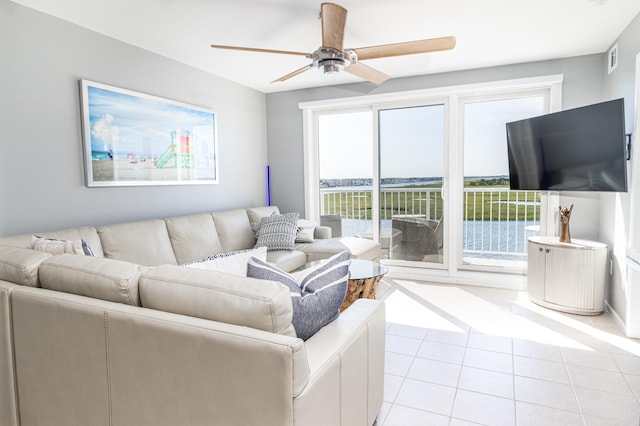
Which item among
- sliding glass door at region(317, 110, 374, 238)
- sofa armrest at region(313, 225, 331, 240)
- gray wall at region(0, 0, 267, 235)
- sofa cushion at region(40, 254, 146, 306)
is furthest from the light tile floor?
gray wall at region(0, 0, 267, 235)

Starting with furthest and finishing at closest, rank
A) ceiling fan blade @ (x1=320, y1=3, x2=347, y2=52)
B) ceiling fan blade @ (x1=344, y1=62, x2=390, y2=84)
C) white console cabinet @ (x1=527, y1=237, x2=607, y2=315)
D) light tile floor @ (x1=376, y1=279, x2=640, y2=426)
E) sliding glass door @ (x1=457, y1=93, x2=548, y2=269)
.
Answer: sliding glass door @ (x1=457, y1=93, x2=548, y2=269), white console cabinet @ (x1=527, y1=237, x2=607, y2=315), ceiling fan blade @ (x1=344, y1=62, x2=390, y2=84), ceiling fan blade @ (x1=320, y1=3, x2=347, y2=52), light tile floor @ (x1=376, y1=279, x2=640, y2=426)

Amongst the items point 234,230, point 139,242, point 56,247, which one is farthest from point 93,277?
point 234,230

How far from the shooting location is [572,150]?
10.7 ft

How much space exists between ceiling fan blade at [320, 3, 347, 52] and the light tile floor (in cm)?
215

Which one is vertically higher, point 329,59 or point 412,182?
point 329,59

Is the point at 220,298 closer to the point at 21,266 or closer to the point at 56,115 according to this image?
the point at 21,266

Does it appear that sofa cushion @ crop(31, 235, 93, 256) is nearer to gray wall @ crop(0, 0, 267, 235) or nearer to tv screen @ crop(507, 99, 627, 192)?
gray wall @ crop(0, 0, 267, 235)

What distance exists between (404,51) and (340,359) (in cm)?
208

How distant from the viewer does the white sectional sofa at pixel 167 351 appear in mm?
1085

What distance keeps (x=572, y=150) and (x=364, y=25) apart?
2.09 metres

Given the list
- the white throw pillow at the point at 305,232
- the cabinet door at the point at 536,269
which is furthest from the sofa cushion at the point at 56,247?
the cabinet door at the point at 536,269

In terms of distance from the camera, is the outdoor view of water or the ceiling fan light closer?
the ceiling fan light

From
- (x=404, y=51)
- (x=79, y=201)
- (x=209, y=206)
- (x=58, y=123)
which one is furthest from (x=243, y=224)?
(x=404, y=51)

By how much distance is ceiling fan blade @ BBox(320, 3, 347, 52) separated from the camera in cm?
219
